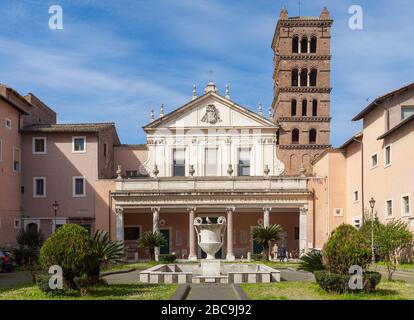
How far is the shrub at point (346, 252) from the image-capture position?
18156mm

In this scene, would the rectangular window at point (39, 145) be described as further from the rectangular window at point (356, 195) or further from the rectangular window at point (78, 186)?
the rectangular window at point (356, 195)

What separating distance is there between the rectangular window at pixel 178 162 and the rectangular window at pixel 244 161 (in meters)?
5.16

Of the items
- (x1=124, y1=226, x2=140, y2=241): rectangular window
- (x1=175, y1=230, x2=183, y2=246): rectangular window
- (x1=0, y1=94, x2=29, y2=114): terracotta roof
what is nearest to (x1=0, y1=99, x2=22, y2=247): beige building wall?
(x1=0, y1=94, x2=29, y2=114): terracotta roof

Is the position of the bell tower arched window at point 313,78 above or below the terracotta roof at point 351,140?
above

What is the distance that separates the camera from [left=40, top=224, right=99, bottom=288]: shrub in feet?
58.8

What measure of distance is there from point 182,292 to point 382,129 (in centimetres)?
2540

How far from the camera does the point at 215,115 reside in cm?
5516

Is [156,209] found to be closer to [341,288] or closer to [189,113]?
[189,113]

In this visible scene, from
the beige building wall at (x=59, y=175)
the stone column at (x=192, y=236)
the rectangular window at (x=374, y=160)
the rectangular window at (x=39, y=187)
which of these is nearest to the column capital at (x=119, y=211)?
the beige building wall at (x=59, y=175)

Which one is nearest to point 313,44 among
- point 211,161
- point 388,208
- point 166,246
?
point 211,161

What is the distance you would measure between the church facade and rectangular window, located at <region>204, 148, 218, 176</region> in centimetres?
10

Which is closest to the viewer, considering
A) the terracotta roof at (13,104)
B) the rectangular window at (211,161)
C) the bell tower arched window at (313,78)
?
the terracotta roof at (13,104)

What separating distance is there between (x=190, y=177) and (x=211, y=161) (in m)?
6.38
